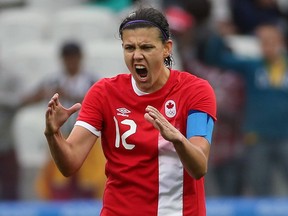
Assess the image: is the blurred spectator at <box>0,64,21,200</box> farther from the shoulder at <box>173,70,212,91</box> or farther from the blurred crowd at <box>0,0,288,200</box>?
the shoulder at <box>173,70,212,91</box>

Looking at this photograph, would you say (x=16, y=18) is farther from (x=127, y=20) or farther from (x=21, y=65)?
(x=127, y=20)

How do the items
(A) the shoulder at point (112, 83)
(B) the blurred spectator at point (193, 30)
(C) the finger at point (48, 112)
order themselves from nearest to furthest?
(C) the finger at point (48, 112)
(A) the shoulder at point (112, 83)
(B) the blurred spectator at point (193, 30)

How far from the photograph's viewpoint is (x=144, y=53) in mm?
5402

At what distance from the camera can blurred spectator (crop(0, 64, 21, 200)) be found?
10438 millimetres

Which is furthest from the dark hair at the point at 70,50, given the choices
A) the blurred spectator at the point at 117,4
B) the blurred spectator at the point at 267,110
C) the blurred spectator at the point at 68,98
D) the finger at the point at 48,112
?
the finger at the point at 48,112

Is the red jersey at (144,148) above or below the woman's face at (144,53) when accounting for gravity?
below

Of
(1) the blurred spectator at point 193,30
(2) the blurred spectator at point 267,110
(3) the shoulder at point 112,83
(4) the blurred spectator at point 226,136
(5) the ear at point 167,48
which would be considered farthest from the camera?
Answer: (1) the blurred spectator at point 193,30

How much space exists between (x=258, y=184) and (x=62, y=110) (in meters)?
5.14

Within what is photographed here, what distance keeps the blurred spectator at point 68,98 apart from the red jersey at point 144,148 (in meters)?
4.05

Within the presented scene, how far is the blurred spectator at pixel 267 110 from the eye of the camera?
10.0m

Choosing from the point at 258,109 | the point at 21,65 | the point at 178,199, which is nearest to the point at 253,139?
the point at 258,109

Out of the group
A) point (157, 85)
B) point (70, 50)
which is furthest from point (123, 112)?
point (70, 50)

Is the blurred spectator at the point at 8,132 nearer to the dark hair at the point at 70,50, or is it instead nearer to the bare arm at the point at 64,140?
the dark hair at the point at 70,50

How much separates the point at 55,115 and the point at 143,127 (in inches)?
17.9
